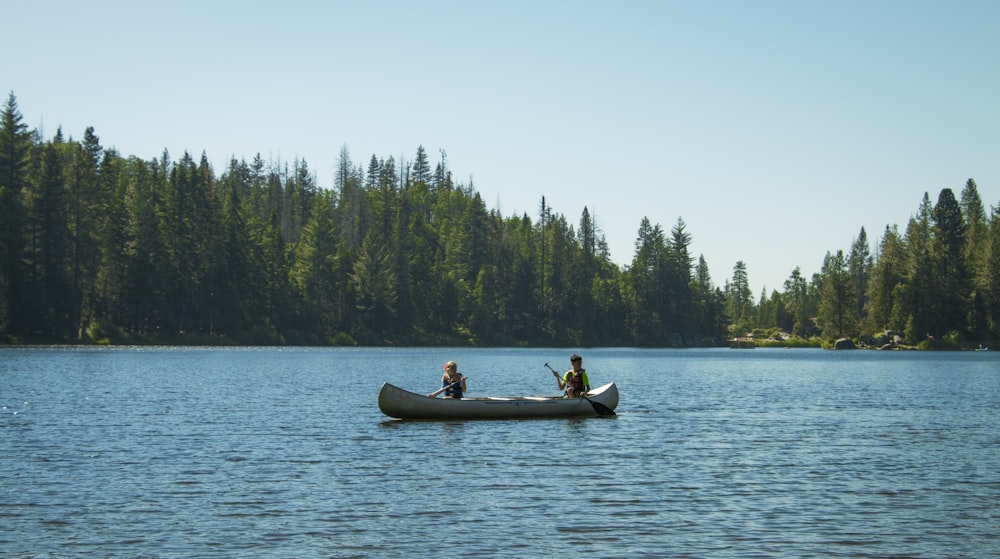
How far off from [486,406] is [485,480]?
519 inches

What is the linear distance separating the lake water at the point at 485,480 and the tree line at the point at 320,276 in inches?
2873

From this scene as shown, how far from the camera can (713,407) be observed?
49000 millimetres

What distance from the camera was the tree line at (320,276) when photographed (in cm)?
11612

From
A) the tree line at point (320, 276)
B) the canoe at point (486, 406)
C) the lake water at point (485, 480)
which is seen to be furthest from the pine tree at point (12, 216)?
the canoe at point (486, 406)

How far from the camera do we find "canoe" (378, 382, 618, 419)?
3731 cm

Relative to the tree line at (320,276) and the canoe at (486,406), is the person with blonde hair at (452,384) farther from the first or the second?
the tree line at (320,276)

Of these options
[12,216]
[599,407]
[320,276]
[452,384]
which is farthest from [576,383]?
[320,276]

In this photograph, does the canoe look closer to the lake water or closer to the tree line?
the lake water

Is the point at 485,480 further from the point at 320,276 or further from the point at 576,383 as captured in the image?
the point at 320,276

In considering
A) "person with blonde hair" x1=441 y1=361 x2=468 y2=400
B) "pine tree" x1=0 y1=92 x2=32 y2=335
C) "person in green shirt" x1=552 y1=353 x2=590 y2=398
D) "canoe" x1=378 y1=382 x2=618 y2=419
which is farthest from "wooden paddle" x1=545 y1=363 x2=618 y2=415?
"pine tree" x1=0 y1=92 x2=32 y2=335

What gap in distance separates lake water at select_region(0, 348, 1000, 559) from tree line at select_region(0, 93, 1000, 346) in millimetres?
72971

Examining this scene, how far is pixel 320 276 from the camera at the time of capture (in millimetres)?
155375

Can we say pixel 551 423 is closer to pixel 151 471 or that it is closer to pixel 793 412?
pixel 793 412

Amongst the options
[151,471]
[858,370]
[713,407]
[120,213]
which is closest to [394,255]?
[120,213]
